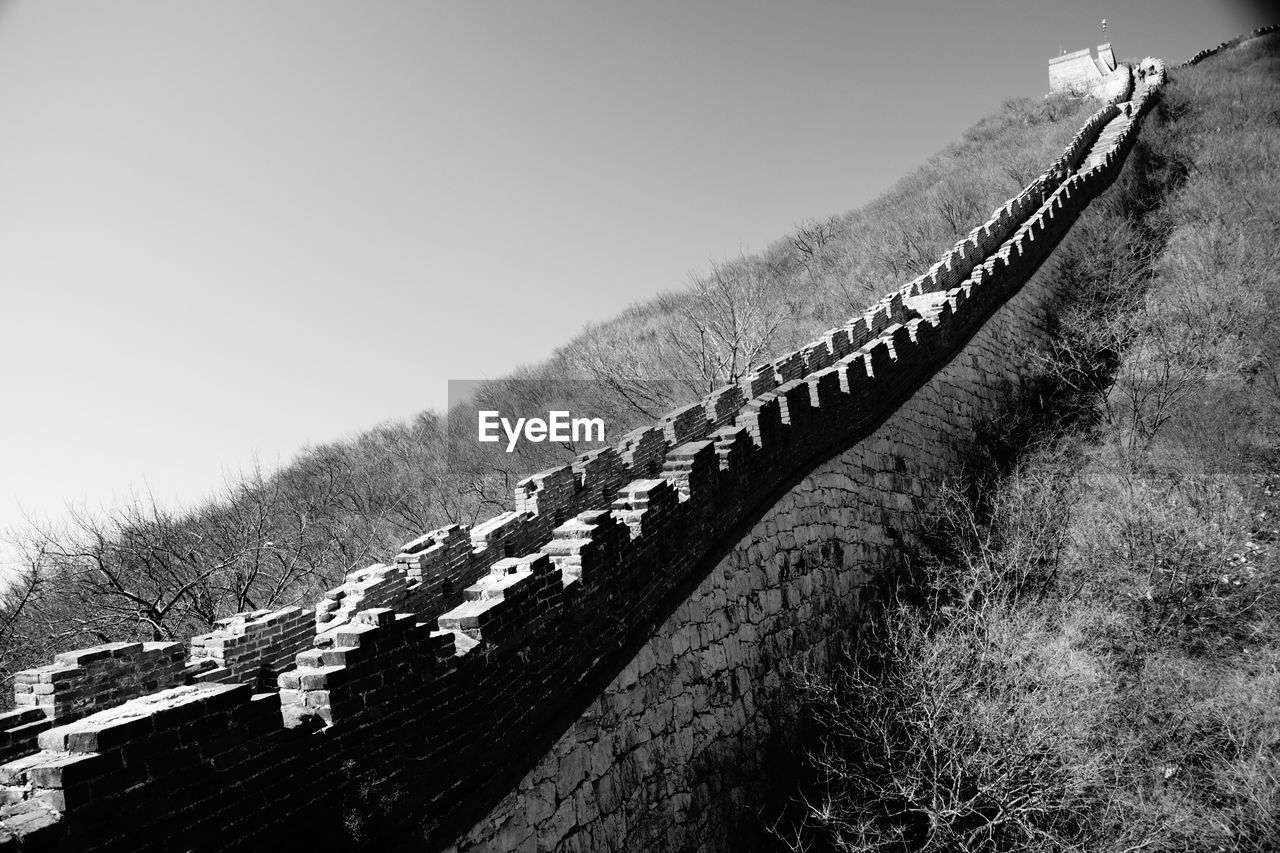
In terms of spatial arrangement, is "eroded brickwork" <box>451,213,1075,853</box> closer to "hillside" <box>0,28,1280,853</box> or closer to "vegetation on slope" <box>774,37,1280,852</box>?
"hillside" <box>0,28,1280,853</box>

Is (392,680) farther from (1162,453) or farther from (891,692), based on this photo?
(1162,453)

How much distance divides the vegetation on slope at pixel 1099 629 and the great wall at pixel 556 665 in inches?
32.1

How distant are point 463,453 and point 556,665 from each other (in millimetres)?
27147

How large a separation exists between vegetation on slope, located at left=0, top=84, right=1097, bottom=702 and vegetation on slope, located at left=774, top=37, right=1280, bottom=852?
34.6 ft

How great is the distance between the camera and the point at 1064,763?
6.81 metres

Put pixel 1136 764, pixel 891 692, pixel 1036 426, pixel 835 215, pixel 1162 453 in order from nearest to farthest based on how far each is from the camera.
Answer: pixel 1136 764
pixel 891 692
pixel 1162 453
pixel 1036 426
pixel 835 215

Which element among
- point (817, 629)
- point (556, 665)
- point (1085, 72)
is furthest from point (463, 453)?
point (1085, 72)

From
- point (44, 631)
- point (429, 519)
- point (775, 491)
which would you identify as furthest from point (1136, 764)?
point (429, 519)

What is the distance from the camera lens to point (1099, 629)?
29.2 ft

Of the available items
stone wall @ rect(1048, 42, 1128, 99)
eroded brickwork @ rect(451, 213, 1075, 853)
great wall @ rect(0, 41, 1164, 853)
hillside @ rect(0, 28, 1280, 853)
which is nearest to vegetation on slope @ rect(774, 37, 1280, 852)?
hillside @ rect(0, 28, 1280, 853)

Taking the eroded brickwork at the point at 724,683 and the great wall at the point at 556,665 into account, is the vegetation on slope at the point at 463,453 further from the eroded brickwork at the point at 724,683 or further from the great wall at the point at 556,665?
the eroded brickwork at the point at 724,683

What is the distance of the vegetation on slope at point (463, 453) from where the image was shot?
14891mm

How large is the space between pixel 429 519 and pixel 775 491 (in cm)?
1922

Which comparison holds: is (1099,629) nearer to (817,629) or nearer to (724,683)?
(817,629)
